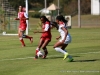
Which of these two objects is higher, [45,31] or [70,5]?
[70,5]

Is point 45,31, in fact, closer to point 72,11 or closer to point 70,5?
point 72,11

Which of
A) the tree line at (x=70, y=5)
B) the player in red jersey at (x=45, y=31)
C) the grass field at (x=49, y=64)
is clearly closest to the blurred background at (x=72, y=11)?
the tree line at (x=70, y=5)

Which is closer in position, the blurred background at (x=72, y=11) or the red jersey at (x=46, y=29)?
the red jersey at (x=46, y=29)

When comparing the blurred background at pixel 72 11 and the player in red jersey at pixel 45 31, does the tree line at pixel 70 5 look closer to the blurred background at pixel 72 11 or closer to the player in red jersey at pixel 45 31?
the blurred background at pixel 72 11

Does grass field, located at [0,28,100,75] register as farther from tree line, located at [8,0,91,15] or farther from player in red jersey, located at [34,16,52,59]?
tree line, located at [8,0,91,15]

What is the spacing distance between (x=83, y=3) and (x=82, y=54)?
3435 inches

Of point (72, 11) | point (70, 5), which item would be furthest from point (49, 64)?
point (70, 5)

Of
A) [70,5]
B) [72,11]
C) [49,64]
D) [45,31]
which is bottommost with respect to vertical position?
[49,64]

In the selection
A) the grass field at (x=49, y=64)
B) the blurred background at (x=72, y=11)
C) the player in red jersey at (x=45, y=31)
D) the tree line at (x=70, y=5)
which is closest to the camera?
the grass field at (x=49, y=64)

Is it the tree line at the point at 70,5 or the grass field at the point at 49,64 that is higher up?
the tree line at the point at 70,5

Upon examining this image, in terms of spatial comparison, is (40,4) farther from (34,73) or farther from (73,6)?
(34,73)

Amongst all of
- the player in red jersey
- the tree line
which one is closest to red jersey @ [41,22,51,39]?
the player in red jersey

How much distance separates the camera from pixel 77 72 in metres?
14.8

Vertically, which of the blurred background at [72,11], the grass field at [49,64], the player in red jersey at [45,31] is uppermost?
the blurred background at [72,11]
